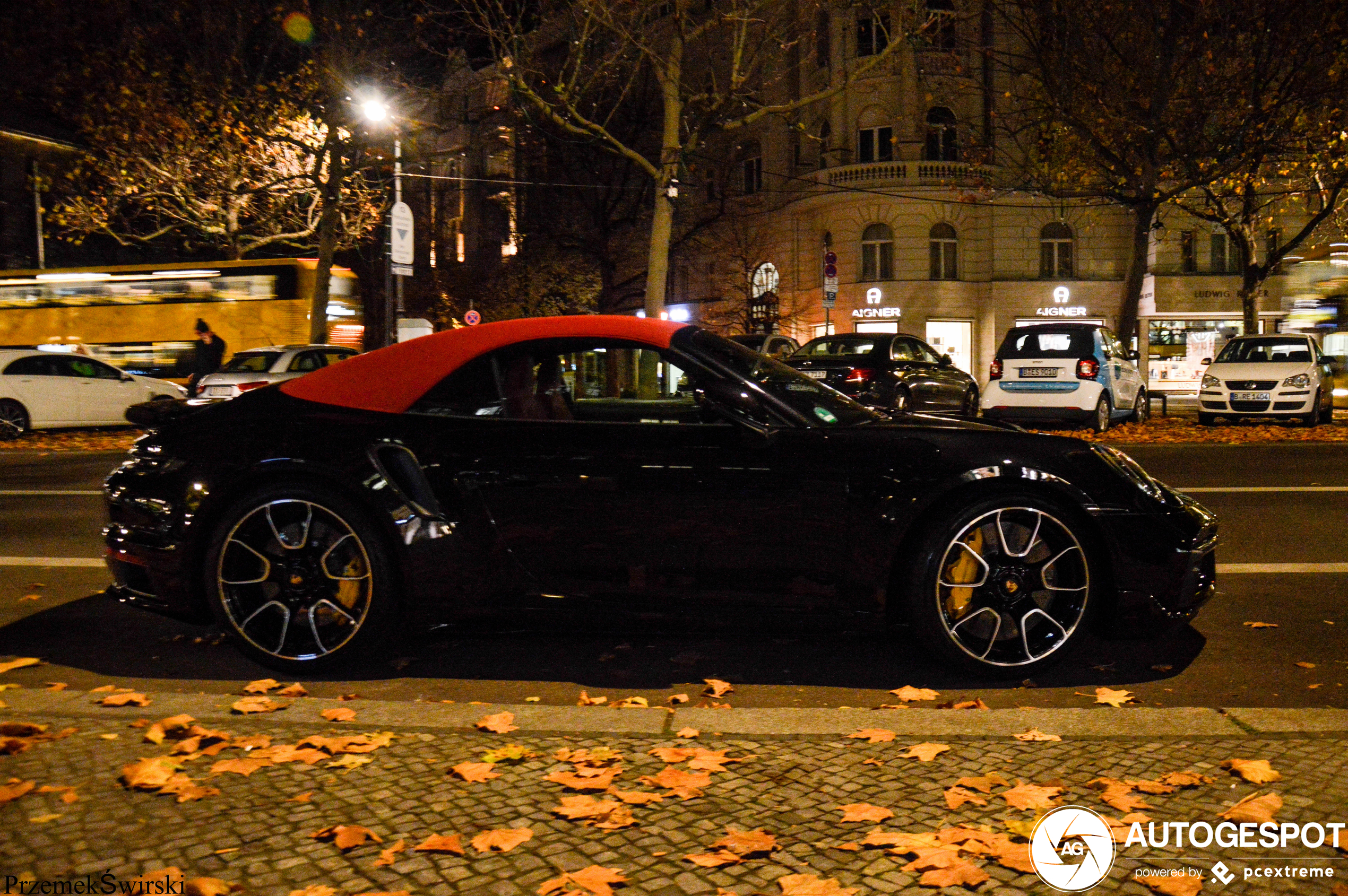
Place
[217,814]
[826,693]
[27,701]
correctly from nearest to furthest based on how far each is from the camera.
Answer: [217,814], [27,701], [826,693]

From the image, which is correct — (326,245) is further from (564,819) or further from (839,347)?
(564,819)

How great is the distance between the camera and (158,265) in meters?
26.6

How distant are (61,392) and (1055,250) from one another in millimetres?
31349

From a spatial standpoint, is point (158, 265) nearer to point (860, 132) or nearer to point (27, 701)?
point (860, 132)

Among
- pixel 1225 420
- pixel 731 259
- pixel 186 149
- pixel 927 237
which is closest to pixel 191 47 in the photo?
pixel 186 149

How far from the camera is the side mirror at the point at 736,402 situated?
4.36 m

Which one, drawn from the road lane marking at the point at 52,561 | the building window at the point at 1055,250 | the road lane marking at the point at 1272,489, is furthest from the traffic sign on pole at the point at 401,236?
the building window at the point at 1055,250

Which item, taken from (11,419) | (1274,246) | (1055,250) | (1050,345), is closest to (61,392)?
(11,419)

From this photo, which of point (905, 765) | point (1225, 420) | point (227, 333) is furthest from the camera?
point (227, 333)

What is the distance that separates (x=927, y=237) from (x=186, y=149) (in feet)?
75.9

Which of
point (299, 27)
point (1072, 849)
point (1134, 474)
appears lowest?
point (1072, 849)

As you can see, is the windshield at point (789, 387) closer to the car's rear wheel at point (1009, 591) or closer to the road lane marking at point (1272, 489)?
the car's rear wheel at point (1009, 591)

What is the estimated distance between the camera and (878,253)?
126ft

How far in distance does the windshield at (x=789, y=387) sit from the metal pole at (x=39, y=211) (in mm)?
31261
